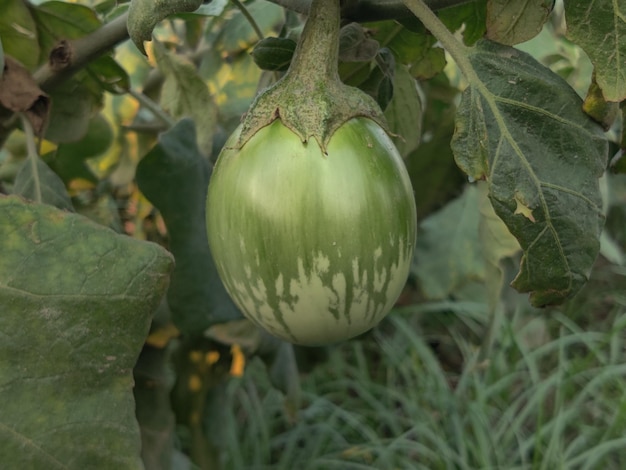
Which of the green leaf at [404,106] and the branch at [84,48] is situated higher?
the branch at [84,48]

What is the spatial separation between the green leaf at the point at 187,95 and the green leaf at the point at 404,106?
Result: 20cm

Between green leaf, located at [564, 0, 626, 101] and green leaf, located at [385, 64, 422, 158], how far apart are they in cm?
22

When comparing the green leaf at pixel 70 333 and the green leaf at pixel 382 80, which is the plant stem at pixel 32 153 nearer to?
the green leaf at pixel 70 333

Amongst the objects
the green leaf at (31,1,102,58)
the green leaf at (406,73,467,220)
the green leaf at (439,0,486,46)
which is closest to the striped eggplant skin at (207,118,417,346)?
the green leaf at (439,0,486,46)

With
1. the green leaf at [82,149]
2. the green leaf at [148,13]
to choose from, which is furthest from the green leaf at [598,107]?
the green leaf at [82,149]

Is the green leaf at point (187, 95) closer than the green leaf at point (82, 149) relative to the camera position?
Yes

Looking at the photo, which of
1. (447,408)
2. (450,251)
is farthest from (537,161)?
(450,251)

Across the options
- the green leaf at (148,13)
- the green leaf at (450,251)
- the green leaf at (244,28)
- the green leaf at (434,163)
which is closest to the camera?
the green leaf at (148,13)

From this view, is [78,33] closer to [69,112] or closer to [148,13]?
[69,112]

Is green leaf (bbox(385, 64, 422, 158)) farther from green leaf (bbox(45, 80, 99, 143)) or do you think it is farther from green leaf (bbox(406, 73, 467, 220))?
green leaf (bbox(406, 73, 467, 220))

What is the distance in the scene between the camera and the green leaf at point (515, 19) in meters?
0.47

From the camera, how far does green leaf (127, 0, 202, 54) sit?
0.39 m

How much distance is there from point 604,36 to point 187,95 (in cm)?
44

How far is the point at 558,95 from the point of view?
45 cm
